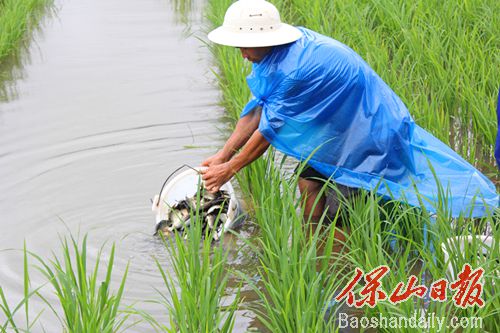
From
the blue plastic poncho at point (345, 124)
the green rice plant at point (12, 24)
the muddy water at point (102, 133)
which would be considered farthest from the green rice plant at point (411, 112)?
the green rice plant at point (12, 24)

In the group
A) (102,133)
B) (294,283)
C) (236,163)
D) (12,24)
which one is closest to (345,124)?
(236,163)

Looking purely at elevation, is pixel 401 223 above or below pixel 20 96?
above

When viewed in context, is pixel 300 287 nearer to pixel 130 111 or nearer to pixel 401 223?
pixel 401 223

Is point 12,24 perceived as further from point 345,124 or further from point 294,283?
point 294,283

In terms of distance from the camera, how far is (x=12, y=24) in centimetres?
684

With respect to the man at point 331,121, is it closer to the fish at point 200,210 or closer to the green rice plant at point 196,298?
the fish at point 200,210

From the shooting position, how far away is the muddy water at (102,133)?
400 centimetres

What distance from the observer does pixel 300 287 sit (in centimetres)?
249

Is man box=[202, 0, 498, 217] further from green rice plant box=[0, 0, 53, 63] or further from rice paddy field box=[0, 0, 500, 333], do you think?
green rice plant box=[0, 0, 53, 63]

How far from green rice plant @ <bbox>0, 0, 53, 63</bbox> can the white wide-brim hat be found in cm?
358

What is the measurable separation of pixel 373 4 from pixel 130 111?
175 centimetres

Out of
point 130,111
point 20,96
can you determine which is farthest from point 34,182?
point 20,96

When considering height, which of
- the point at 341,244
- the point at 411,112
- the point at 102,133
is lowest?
the point at 102,133

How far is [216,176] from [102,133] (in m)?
2.04
